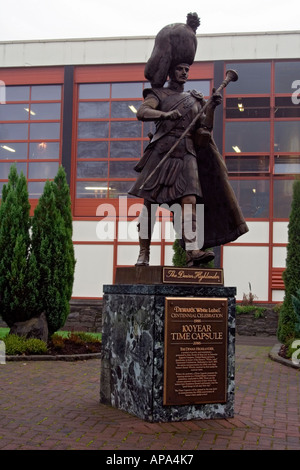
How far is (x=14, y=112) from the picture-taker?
74.7 feet

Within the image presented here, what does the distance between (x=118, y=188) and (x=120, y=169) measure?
0.73 metres

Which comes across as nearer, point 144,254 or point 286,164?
point 144,254

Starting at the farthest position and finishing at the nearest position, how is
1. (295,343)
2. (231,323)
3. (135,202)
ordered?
(135,202) → (295,343) → (231,323)

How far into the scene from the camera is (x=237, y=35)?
21234 millimetres

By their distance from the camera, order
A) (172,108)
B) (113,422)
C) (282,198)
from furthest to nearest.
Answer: (282,198)
(172,108)
(113,422)

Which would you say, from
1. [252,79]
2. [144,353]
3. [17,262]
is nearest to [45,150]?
[252,79]

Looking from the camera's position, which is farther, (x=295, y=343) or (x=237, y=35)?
(x=237, y=35)

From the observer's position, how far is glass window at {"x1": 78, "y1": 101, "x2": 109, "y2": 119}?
869 inches

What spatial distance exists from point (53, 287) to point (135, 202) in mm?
9298

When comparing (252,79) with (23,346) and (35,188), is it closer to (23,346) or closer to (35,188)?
(35,188)

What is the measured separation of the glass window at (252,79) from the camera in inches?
837

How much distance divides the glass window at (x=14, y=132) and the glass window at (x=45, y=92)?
3.97ft
